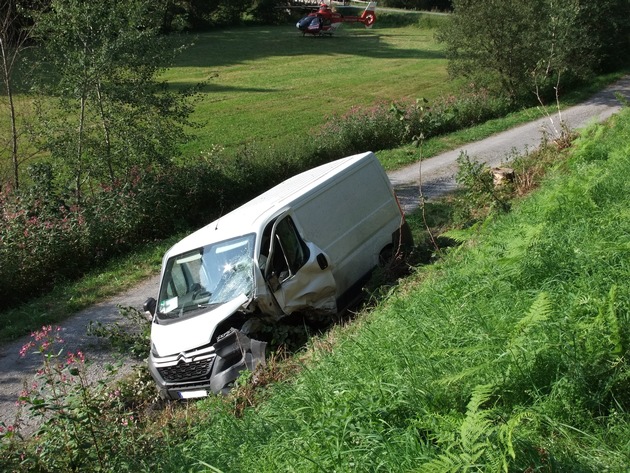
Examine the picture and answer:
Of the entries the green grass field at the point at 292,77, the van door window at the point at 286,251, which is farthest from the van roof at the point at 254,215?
the green grass field at the point at 292,77

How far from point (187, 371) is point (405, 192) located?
10.6 m

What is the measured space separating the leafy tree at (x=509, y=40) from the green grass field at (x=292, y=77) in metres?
3.88

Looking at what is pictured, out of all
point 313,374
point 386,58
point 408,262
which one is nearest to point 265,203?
point 408,262

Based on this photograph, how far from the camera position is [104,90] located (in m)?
16.2

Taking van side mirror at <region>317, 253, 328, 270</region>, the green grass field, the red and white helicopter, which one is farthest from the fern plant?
the red and white helicopter

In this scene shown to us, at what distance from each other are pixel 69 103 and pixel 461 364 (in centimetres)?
1379

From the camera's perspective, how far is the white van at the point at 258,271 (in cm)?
852

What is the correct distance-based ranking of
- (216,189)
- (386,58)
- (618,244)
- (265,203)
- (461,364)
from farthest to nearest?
(386,58) < (216,189) < (265,203) < (618,244) < (461,364)

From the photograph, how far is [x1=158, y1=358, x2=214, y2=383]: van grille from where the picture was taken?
8422 millimetres

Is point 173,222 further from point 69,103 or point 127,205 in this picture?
point 69,103

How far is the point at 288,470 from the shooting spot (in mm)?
4262

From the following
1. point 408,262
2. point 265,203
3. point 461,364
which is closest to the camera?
point 461,364

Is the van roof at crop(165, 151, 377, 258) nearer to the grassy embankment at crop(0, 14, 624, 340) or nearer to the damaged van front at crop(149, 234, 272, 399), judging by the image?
the damaged van front at crop(149, 234, 272, 399)

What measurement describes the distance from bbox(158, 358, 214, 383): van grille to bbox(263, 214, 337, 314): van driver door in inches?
48.7
